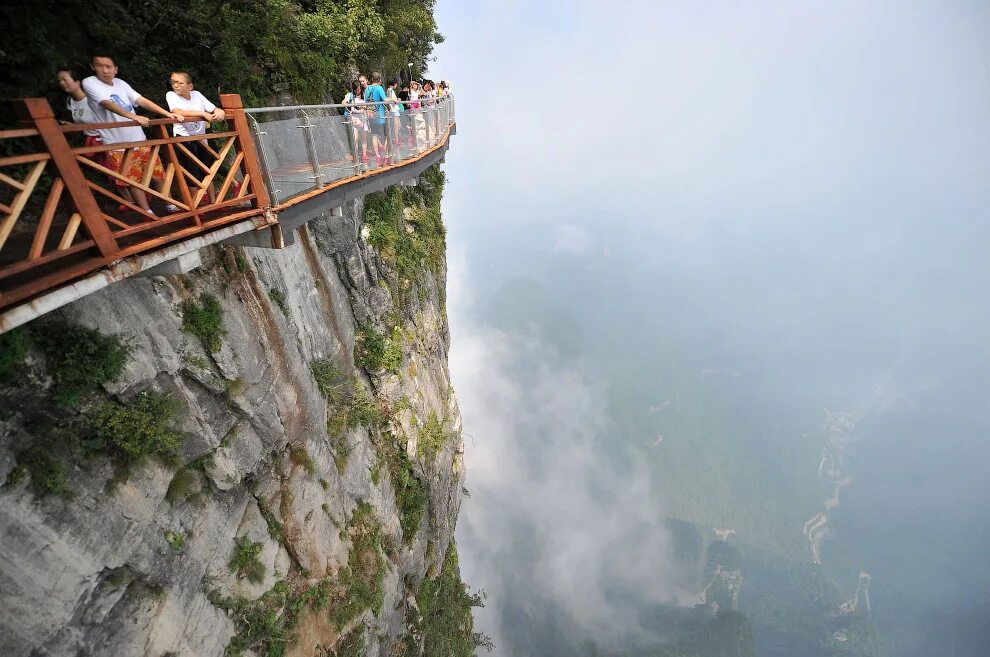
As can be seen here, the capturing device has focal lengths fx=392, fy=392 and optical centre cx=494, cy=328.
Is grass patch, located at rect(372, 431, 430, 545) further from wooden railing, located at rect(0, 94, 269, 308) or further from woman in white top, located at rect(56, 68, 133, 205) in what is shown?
woman in white top, located at rect(56, 68, 133, 205)

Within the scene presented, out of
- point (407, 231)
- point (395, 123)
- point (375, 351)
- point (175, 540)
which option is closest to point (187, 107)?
point (395, 123)

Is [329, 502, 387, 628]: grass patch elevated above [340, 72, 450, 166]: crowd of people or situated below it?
below

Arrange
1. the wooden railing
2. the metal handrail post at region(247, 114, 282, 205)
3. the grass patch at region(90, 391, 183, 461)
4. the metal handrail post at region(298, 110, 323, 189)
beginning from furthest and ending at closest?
the metal handrail post at region(298, 110, 323, 189) < the metal handrail post at region(247, 114, 282, 205) < the grass patch at region(90, 391, 183, 461) < the wooden railing

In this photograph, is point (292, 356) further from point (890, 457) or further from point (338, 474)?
point (890, 457)

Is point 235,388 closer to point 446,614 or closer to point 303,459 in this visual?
point 303,459

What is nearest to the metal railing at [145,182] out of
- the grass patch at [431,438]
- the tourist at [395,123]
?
the tourist at [395,123]

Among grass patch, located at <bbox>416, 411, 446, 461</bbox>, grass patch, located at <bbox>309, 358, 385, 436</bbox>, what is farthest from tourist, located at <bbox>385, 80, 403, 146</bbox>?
grass patch, located at <bbox>416, 411, 446, 461</bbox>
